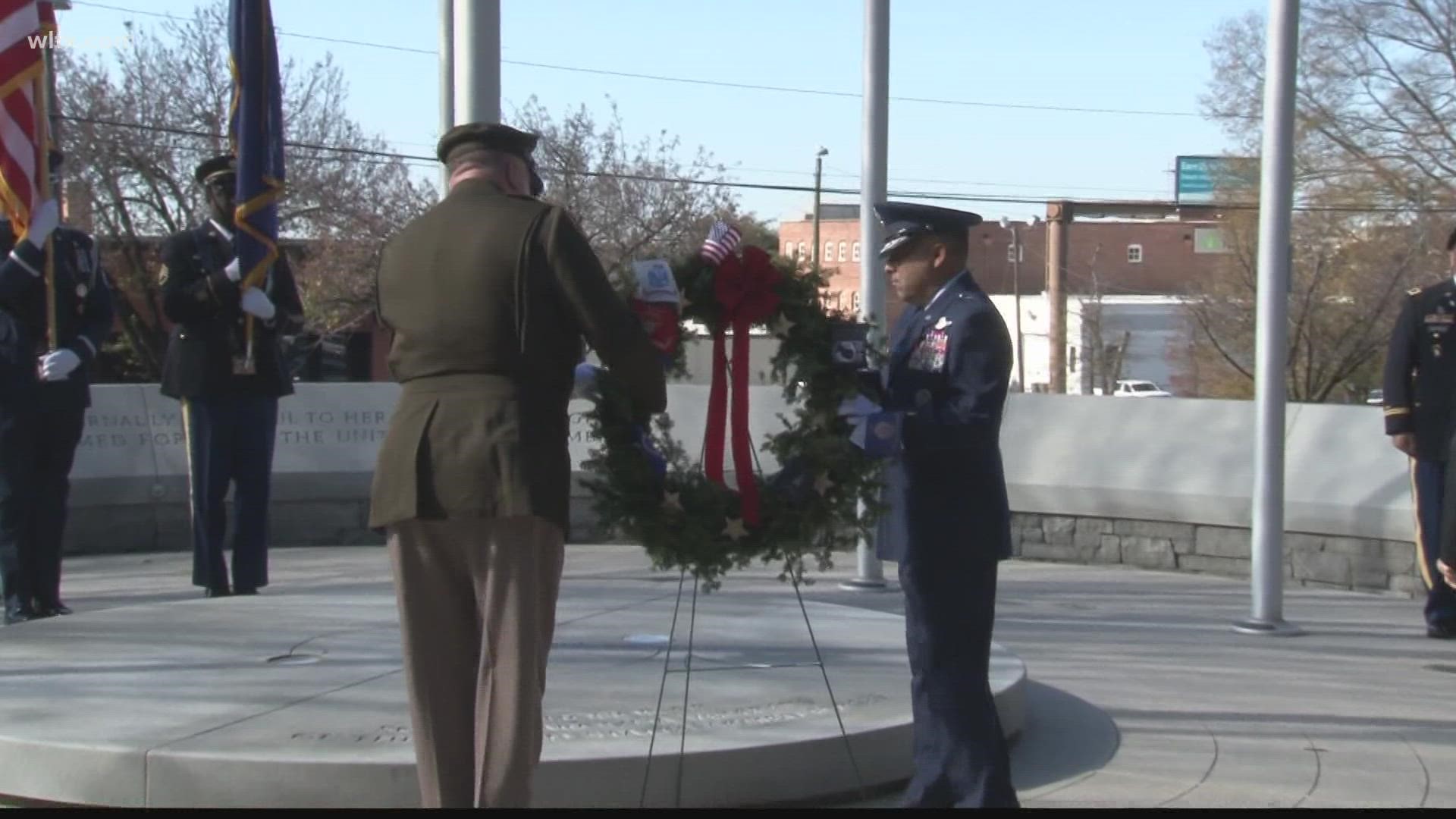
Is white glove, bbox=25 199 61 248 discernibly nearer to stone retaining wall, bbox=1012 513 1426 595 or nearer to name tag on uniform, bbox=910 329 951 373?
name tag on uniform, bbox=910 329 951 373

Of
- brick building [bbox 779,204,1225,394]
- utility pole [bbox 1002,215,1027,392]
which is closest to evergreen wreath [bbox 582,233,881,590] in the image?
utility pole [bbox 1002,215,1027,392]

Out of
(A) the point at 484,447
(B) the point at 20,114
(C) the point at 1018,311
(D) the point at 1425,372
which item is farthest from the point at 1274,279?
(C) the point at 1018,311

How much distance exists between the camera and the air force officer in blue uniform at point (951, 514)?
470cm

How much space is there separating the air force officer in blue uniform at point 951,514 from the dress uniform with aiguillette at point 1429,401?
4.59 metres

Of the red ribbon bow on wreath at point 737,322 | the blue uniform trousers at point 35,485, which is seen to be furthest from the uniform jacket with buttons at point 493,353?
the blue uniform trousers at point 35,485

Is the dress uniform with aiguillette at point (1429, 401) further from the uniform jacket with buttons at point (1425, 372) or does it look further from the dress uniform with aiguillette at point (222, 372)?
the dress uniform with aiguillette at point (222, 372)

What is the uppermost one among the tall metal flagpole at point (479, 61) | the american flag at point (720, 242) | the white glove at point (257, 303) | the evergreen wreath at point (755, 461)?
the tall metal flagpole at point (479, 61)

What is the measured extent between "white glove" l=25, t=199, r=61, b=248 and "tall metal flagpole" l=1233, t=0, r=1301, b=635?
237 inches

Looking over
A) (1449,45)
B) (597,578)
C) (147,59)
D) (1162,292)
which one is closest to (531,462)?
(597,578)

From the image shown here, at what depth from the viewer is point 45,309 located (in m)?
8.11

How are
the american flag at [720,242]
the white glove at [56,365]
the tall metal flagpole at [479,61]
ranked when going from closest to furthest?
the american flag at [720,242] < the tall metal flagpole at [479,61] < the white glove at [56,365]

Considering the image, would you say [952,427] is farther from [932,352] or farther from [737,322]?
[737,322]

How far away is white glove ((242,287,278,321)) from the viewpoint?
825 centimetres

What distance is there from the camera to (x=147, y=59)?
3122 centimetres
